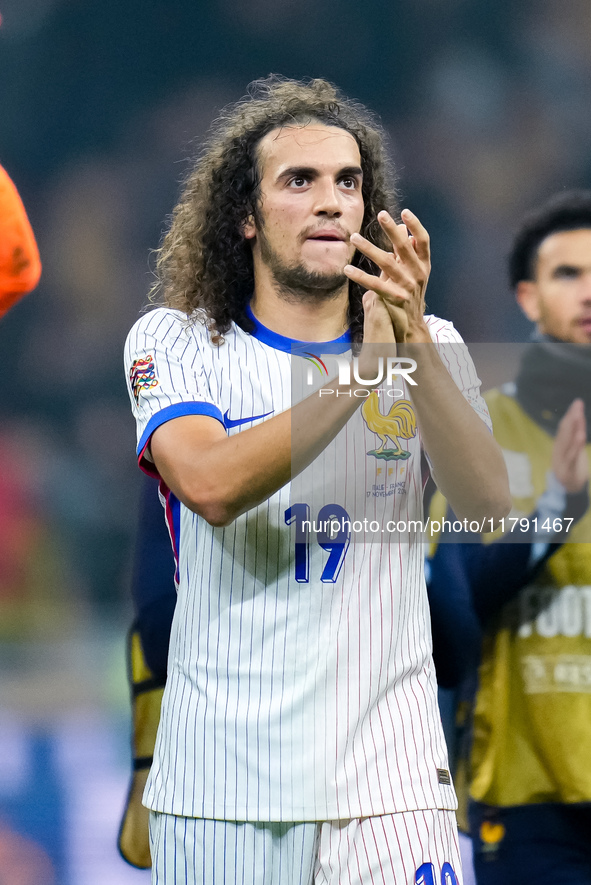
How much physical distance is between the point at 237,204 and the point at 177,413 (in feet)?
1.81

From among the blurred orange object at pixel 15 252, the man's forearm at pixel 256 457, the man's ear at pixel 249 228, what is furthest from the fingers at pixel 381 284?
the blurred orange object at pixel 15 252

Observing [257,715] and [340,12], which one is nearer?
[257,715]

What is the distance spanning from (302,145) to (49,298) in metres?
0.71

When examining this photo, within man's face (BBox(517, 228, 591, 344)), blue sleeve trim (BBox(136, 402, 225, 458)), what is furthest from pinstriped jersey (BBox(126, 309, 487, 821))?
man's face (BBox(517, 228, 591, 344))

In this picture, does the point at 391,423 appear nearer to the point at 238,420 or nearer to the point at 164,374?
the point at 238,420

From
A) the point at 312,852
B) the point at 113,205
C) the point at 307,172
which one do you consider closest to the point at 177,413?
A: the point at 307,172

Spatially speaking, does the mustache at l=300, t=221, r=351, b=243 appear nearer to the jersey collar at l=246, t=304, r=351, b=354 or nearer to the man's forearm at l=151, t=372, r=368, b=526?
the jersey collar at l=246, t=304, r=351, b=354

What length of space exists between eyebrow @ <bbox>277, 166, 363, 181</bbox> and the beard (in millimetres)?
134

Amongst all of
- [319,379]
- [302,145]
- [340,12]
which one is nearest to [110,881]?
[319,379]

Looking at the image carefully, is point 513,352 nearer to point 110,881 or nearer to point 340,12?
point 340,12

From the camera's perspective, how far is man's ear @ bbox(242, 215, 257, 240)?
5.85 ft

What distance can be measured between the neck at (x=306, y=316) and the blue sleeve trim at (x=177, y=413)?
241mm

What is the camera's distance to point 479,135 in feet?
6.69

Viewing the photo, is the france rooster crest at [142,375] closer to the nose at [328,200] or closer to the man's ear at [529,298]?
the nose at [328,200]
